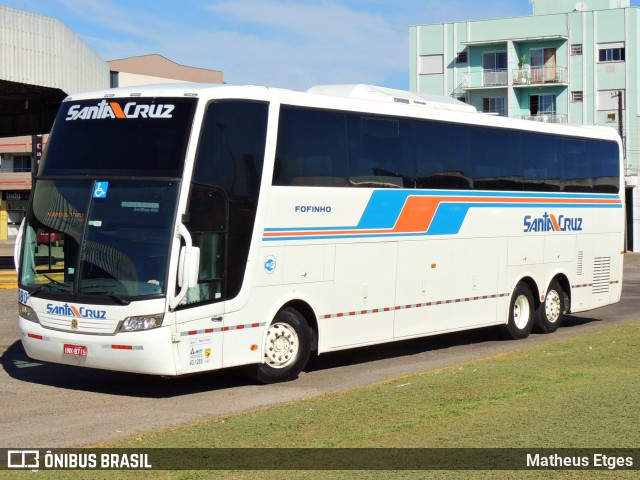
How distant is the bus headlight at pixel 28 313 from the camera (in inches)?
498

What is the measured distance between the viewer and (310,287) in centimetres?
1395

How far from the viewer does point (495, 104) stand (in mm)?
72312

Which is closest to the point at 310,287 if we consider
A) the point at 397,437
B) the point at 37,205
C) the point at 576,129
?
the point at 37,205

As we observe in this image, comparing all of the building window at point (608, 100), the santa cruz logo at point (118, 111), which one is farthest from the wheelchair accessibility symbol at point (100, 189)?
the building window at point (608, 100)

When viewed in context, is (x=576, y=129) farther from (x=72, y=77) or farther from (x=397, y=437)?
(x=72, y=77)

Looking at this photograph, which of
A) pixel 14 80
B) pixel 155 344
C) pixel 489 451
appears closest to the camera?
pixel 489 451

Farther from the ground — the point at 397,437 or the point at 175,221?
the point at 175,221

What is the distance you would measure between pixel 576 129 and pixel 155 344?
1166cm

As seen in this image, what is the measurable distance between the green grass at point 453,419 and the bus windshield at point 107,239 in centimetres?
224

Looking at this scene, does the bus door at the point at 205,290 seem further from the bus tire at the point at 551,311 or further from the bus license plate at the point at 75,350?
the bus tire at the point at 551,311

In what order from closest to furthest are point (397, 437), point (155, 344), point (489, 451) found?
point (489, 451) < point (397, 437) < point (155, 344)

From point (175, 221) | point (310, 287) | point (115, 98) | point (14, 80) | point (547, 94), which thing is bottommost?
point (310, 287)

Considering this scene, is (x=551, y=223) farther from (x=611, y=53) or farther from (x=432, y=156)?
(x=611, y=53)

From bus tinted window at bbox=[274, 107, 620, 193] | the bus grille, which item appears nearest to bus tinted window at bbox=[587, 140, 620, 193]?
bus tinted window at bbox=[274, 107, 620, 193]
